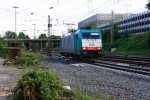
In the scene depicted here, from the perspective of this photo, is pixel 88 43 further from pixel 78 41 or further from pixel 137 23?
pixel 137 23

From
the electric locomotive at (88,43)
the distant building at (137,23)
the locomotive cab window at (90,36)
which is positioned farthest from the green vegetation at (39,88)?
the distant building at (137,23)

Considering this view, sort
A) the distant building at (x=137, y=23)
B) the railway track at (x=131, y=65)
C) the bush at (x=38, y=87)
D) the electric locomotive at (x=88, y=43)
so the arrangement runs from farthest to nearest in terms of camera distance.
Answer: the distant building at (x=137, y=23)
the electric locomotive at (x=88, y=43)
the railway track at (x=131, y=65)
the bush at (x=38, y=87)

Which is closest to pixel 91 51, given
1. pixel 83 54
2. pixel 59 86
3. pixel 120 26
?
pixel 83 54

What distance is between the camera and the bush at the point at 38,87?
9.57m

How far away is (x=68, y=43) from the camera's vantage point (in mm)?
43375

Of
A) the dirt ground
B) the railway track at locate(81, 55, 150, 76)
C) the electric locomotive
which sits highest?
the electric locomotive

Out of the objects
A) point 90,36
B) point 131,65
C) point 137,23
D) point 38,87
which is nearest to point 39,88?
point 38,87

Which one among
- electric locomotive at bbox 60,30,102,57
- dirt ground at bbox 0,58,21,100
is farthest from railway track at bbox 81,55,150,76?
dirt ground at bbox 0,58,21,100

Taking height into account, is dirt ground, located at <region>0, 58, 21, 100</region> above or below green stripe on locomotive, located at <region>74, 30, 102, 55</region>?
below

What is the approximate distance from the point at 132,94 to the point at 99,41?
2404 cm

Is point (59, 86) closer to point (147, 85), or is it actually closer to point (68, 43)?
point (147, 85)

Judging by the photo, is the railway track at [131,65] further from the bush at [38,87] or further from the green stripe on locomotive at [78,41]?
the bush at [38,87]

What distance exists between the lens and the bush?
31.4ft

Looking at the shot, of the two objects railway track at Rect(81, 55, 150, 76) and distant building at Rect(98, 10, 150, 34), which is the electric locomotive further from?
distant building at Rect(98, 10, 150, 34)
